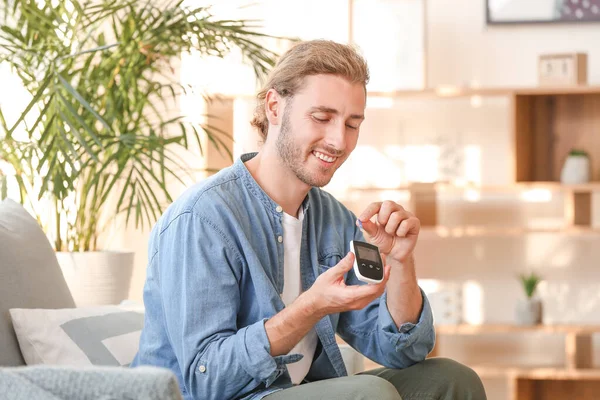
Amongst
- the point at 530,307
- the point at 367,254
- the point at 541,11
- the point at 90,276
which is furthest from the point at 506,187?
the point at 367,254

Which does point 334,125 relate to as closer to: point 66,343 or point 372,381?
point 372,381

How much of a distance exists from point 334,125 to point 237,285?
0.39m

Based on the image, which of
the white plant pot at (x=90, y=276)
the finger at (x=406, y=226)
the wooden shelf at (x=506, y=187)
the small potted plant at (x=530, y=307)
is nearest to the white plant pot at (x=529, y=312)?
the small potted plant at (x=530, y=307)

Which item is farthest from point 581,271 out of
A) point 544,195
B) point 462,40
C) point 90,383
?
point 90,383

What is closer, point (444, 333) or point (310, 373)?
point (310, 373)

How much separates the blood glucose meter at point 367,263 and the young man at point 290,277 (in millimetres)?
19

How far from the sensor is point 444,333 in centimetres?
405

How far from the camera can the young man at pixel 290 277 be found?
1.49 metres

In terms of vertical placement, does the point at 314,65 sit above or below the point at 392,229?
above

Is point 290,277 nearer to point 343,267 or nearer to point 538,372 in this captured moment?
point 343,267

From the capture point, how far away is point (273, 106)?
5.95 feet

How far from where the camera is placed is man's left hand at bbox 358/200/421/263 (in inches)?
68.6

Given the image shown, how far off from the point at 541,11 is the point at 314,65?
8.64ft

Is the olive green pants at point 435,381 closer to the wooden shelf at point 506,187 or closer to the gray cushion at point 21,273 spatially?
the gray cushion at point 21,273
